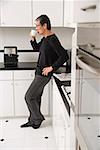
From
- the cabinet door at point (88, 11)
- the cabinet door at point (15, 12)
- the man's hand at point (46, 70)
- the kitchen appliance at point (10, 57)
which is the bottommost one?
the man's hand at point (46, 70)

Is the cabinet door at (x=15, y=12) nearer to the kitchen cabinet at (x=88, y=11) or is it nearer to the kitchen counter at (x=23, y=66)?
the kitchen counter at (x=23, y=66)

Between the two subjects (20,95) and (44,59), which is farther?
(20,95)

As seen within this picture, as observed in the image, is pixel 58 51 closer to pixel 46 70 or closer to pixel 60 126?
pixel 46 70

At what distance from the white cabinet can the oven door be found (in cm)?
252

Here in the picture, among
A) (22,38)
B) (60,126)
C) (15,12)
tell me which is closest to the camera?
(60,126)

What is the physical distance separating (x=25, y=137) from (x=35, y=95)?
0.56 meters

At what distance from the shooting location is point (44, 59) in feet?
10.1

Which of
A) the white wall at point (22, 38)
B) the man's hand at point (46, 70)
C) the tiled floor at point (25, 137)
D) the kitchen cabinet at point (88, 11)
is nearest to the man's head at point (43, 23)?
the man's hand at point (46, 70)

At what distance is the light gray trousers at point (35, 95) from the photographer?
10.5 feet

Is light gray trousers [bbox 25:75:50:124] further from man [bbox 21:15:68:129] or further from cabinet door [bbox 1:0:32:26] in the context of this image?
cabinet door [bbox 1:0:32:26]

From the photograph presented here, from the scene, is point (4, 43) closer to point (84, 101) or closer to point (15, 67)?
point (15, 67)

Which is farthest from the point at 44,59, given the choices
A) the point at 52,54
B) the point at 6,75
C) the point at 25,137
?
the point at 25,137

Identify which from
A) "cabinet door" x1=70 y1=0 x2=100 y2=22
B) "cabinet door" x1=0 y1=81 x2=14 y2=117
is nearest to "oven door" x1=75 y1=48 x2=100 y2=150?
"cabinet door" x1=70 y1=0 x2=100 y2=22

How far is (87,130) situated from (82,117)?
0.10m
